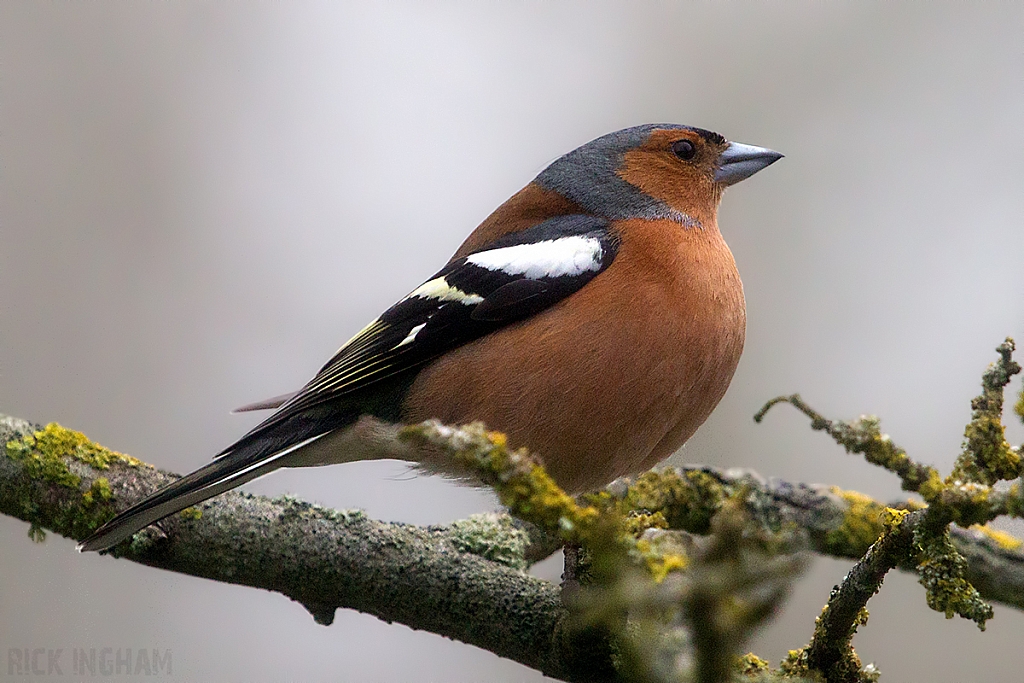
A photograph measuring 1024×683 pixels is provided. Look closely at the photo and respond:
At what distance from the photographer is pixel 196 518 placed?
2982 mm

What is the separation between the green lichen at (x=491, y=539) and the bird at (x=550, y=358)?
298 millimetres

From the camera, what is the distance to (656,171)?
145 inches

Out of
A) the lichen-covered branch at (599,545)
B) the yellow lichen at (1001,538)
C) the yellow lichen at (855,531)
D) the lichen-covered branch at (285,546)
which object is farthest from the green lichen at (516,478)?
the yellow lichen at (855,531)

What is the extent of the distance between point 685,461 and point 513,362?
4.30 ft

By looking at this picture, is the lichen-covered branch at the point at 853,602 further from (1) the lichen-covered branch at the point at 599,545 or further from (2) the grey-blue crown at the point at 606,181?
(2) the grey-blue crown at the point at 606,181

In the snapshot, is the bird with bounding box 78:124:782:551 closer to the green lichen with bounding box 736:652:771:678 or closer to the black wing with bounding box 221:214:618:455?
the black wing with bounding box 221:214:618:455

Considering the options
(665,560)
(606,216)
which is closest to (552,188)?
(606,216)

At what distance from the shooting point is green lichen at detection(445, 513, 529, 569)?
10.1 feet

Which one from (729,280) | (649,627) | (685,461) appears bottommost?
(649,627)

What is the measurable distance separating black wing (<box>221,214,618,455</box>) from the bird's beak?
824 millimetres

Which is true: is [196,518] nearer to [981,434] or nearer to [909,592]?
[981,434]

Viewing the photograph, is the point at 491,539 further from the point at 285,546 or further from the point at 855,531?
the point at 855,531

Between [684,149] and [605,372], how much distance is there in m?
1.40

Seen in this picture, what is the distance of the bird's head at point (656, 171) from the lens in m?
3.54
